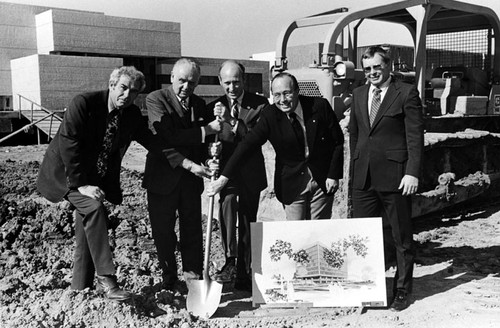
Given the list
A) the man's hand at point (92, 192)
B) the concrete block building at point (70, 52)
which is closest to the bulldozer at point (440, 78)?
the man's hand at point (92, 192)

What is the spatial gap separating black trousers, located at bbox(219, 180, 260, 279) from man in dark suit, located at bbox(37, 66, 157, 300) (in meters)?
0.98

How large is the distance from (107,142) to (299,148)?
1383 millimetres

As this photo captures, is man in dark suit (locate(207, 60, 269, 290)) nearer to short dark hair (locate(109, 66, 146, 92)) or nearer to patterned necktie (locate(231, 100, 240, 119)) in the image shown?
patterned necktie (locate(231, 100, 240, 119))

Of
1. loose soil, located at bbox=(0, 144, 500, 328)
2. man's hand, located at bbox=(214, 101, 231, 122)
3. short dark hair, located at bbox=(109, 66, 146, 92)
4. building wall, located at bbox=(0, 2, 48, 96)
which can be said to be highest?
building wall, located at bbox=(0, 2, 48, 96)

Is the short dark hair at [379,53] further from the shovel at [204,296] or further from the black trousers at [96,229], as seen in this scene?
the black trousers at [96,229]

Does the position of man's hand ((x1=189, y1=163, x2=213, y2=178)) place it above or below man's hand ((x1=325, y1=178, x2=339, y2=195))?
above

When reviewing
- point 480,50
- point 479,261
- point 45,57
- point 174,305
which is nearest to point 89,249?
point 174,305

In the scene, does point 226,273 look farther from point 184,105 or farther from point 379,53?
point 379,53

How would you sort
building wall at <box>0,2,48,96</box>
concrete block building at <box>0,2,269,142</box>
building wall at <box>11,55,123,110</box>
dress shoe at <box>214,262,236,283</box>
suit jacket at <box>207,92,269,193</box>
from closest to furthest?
suit jacket at <box>207,92,269,193</box> < dress shoe at <box>214,262,236,283</box> < building wall at <box>11,55,123,110</box> < concrete block building at <box>0,2,269,142</box> < building wall at <box>0,2,48,96</box>

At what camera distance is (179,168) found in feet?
14.3

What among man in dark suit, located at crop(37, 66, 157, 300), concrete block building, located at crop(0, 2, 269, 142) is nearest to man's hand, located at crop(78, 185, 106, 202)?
man in dark suit, located at crop(37, 66, 157, 300)

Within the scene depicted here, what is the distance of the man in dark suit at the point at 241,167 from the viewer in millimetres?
4508

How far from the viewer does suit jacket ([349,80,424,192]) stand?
4.07m

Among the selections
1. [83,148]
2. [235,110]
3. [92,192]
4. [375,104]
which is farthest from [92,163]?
[375,104]
